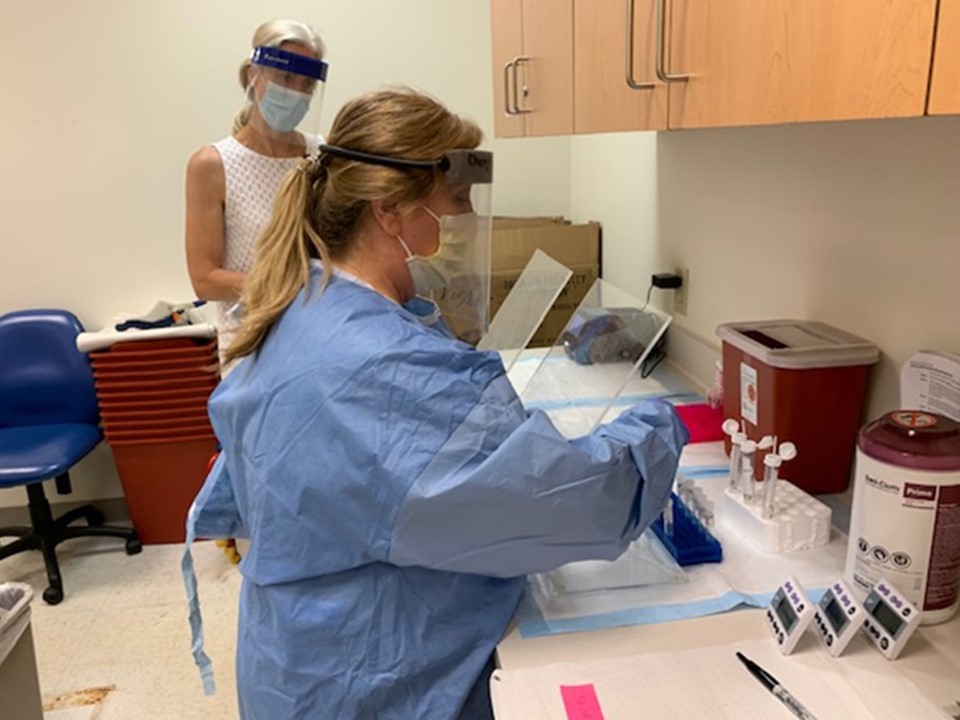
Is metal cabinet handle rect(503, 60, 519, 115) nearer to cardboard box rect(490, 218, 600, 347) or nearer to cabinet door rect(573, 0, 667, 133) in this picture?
cabinet door rect(573, 0, 667, 133)

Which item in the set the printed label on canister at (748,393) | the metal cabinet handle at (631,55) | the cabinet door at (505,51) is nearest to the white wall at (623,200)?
the cabinet door at (505,51)

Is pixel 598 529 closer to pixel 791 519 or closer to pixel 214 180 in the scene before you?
pixel 791 519

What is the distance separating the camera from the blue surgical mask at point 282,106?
1.87 m

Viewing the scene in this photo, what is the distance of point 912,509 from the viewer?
811mm

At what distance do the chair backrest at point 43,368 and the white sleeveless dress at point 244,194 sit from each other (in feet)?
3.07

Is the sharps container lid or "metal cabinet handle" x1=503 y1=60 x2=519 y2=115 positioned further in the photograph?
"metal cabinet handle" x1=503 y1=60 x2=519 y2=115

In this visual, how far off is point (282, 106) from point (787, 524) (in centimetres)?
154

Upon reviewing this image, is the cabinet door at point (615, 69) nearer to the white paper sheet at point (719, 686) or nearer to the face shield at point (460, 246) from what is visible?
the face shield at point (460, 246)

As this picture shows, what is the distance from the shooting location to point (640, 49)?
1.13 meters

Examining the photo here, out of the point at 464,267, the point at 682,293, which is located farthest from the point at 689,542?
the point at 682,293

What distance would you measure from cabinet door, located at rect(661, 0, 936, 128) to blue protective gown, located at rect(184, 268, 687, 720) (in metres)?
0.39

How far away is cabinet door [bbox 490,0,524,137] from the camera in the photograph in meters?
1.81

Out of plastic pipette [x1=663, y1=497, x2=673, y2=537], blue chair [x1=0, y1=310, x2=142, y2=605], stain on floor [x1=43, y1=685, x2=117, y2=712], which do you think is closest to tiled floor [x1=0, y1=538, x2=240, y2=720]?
stain on floor [x1=43, y1=685, x2=117, y2=712]

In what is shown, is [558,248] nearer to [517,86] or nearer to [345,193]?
[517,86]
